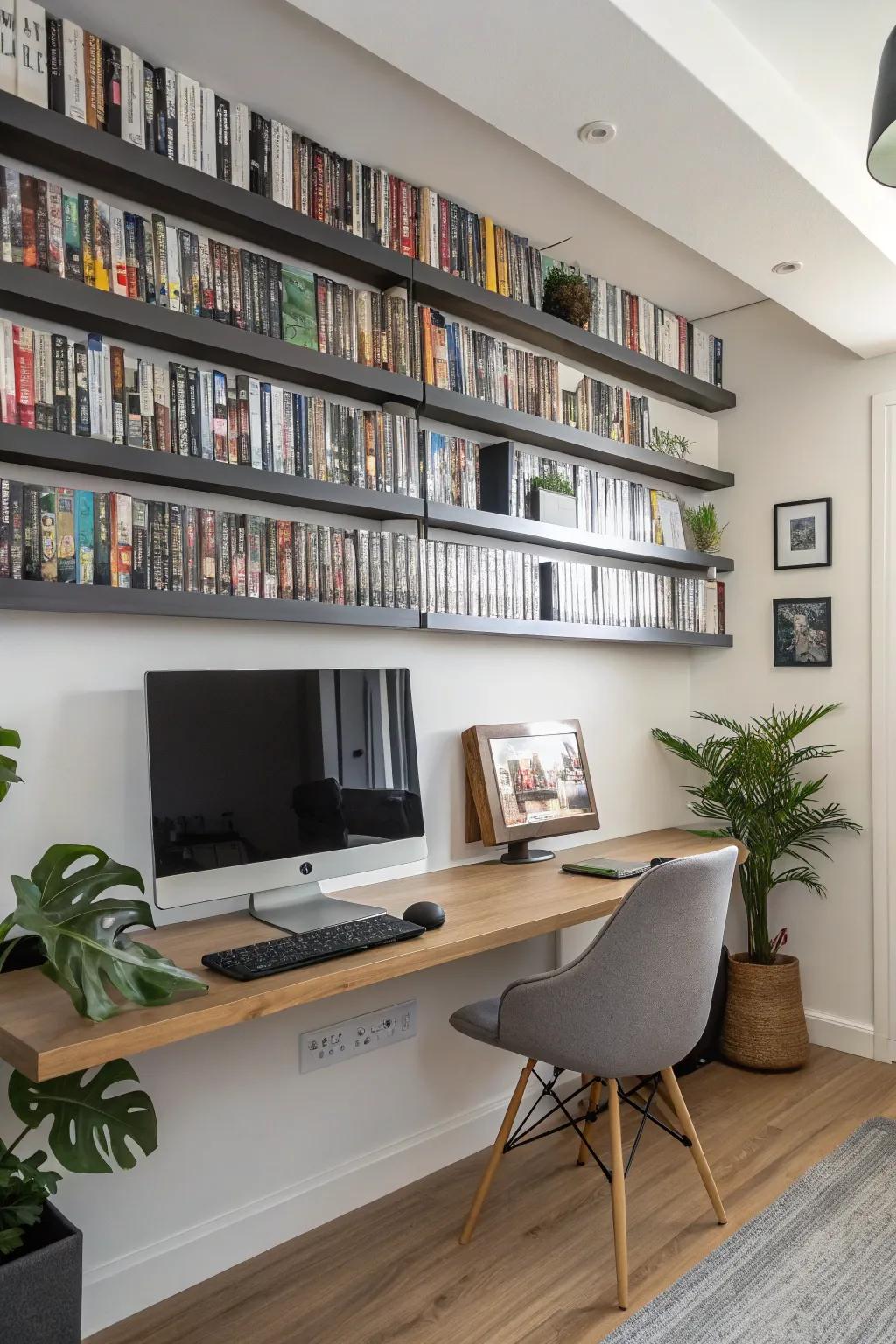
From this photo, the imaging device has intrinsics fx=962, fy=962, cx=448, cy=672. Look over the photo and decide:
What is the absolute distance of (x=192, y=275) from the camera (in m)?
2.02

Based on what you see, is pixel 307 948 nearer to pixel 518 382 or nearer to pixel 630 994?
pixel 630 994

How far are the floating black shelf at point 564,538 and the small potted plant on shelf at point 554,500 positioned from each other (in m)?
0.03

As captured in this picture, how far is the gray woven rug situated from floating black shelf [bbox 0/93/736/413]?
2381 mm

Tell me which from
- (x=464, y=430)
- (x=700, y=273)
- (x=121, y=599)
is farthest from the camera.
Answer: (x=700, y=273)

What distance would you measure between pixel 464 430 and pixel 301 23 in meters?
1.07

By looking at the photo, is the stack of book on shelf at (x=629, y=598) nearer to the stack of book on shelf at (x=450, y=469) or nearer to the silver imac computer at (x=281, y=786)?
the stack of book on shelf at (x=450, y=469)

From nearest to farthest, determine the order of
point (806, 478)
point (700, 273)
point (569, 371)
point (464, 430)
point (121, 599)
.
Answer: point (121, 599) < point (464, 430) < point (569, 371) < point (700, 273) < point (806, 478)

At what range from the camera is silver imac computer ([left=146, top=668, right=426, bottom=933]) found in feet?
6.06

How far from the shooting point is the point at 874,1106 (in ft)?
9.43

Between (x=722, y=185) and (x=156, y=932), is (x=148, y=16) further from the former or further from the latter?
(x=156, y=932)

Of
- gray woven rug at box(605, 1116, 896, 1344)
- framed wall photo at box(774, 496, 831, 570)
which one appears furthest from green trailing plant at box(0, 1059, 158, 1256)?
framed wall photo at box(774, 496, 831, 570)

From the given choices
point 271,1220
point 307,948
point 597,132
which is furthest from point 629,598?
point 271,1220

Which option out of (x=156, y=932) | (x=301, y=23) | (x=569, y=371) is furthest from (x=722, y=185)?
(x=156, y=932)

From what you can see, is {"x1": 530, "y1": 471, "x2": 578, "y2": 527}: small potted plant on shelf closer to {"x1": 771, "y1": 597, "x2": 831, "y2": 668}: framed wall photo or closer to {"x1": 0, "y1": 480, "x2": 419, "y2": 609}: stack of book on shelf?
{"x1": 0, "y1": 480, "x2": 419, "y2": 609}: stack of book on shelf
